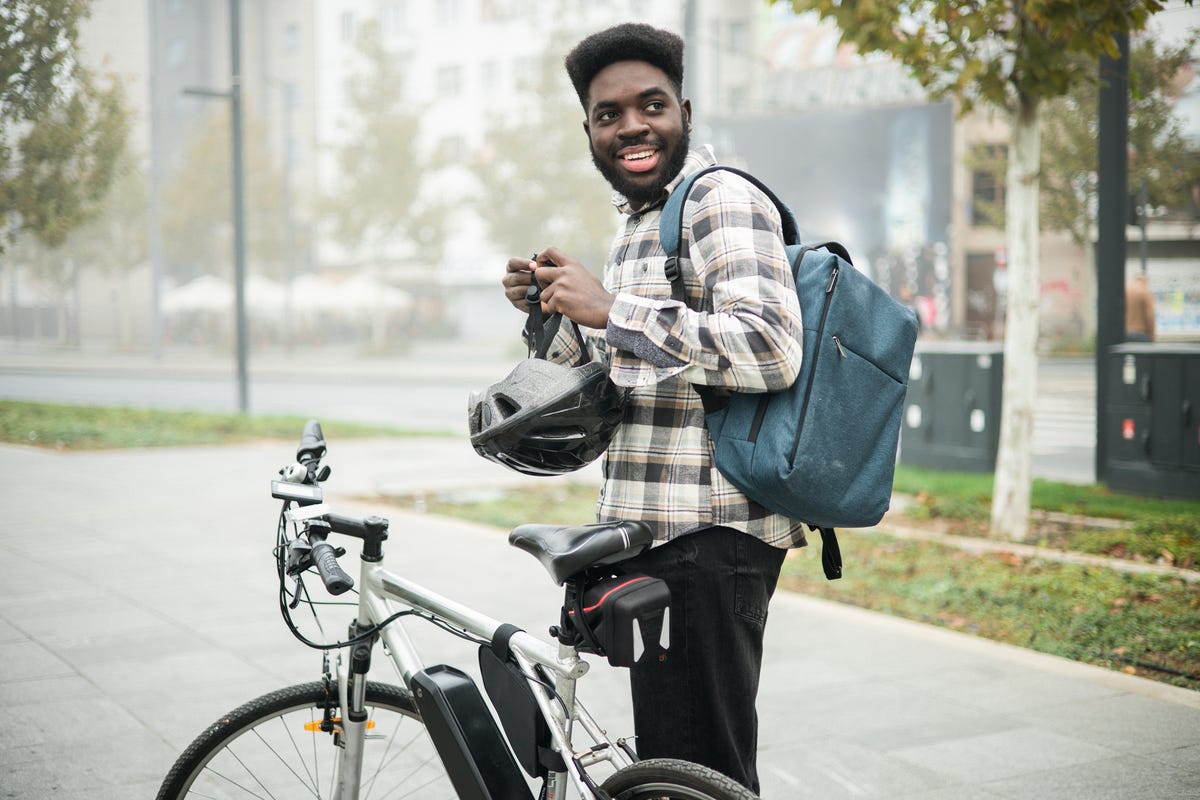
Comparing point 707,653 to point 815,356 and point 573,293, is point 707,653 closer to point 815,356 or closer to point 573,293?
point 815,356

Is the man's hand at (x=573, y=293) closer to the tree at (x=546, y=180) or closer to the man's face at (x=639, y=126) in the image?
the man's face at (x=639, y=126)

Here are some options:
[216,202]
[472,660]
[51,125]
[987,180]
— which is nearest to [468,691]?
[472,660]

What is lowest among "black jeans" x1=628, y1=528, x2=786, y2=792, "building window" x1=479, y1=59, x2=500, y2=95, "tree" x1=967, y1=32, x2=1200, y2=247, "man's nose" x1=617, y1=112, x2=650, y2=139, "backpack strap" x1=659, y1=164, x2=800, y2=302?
"black jeans" x1=628, y1=528, x2=786, y2=792

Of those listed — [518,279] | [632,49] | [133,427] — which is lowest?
[133,427]

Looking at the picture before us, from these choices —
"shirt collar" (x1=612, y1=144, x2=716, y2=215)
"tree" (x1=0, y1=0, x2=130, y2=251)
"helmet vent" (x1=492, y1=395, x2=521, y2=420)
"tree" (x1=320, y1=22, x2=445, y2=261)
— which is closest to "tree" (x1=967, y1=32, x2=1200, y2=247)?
"shirt collar" (x1=612, y1=144, x2=716, y2=215)

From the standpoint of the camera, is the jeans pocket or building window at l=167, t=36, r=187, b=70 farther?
building window at l=167, t=36, r=187, b=70

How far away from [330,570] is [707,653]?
735 millimetres

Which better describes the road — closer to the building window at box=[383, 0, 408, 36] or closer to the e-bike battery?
the e-bike battery

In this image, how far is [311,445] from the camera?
8.66 ft

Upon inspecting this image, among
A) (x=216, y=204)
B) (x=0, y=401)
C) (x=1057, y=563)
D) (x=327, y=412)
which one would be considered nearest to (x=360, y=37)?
(x=216, y=204)

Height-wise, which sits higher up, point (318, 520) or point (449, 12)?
point (449, 12)

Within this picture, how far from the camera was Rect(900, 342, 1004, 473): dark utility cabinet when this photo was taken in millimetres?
9633

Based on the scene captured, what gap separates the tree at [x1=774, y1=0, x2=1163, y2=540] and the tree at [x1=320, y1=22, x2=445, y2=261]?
33063 mm

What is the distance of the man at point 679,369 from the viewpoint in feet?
6.92
